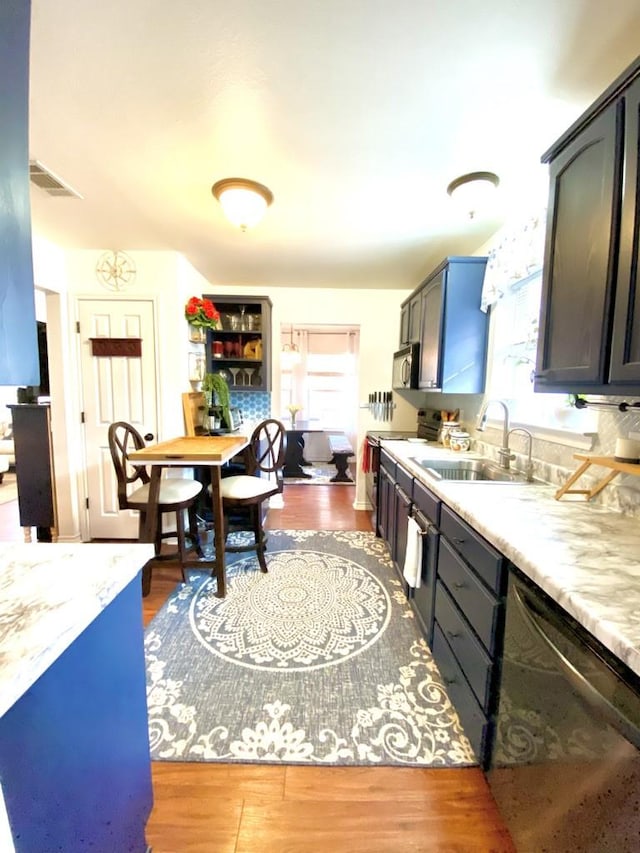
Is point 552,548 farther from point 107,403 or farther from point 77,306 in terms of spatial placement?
point 77,306

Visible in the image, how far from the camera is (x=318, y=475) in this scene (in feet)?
18.1

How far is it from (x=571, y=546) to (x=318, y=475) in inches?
179

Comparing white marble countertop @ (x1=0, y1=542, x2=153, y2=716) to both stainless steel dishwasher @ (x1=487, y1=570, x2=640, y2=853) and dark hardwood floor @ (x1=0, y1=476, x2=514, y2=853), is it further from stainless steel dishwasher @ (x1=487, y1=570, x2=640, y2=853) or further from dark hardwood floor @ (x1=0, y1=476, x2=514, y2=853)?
stainless steel dishwasher @ (x1=487, y1=570, x2=640, y2=853)

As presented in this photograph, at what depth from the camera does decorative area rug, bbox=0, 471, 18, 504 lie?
14.2ft

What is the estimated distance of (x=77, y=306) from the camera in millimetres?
2895

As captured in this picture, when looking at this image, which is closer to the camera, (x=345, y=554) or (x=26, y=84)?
(x=26, y=84)

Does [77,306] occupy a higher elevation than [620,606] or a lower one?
higher

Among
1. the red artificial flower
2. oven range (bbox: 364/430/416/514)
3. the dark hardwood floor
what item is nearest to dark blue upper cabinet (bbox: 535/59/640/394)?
the dark hardwood floor

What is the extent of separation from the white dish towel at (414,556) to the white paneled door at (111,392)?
231 centimetres

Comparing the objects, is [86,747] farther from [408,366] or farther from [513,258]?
[408,366]

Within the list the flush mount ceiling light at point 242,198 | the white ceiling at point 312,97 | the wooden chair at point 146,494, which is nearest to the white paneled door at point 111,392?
the wooden chair at point 146,494

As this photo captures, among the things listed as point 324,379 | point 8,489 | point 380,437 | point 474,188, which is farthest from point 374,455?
point 8,489

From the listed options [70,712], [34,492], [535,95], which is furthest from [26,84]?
[34,492]

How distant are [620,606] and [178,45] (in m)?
2.03
